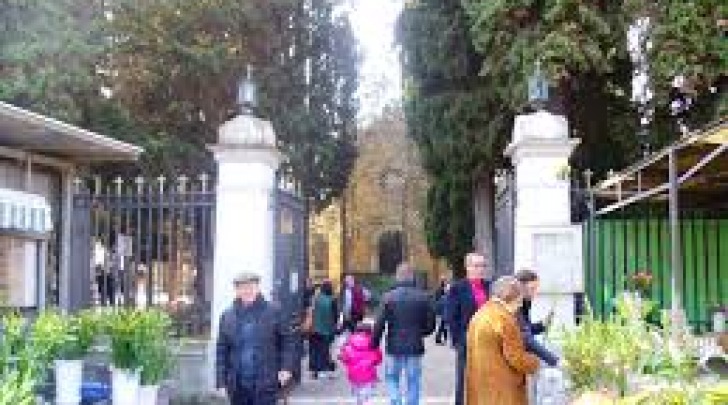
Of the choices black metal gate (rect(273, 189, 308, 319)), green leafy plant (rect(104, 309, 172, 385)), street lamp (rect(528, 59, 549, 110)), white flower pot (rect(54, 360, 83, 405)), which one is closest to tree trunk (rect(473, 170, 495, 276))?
black metal gate (rect(273, 189, 308, 319))

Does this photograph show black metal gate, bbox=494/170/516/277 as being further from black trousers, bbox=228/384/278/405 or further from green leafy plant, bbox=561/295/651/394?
green leafy plant, bbox=561/295/651/394

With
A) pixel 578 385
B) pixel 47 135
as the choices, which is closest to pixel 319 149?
pixel 47 135

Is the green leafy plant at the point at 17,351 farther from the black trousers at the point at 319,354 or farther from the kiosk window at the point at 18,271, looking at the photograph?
the black trousers at the point at 319,354

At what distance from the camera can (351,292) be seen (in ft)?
60.6

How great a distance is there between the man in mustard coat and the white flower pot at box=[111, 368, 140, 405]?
3605 millimetres

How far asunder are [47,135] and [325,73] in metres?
16.0

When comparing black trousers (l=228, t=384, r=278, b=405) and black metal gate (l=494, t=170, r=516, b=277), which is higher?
black metal gate (l=494, t=170, r=516, b=277)

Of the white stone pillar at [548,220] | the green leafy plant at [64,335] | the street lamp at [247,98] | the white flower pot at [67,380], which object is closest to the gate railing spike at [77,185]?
the street lamp at [247,98]

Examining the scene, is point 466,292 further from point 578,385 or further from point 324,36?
point 324,36

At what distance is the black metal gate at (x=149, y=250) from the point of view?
46.7 ft

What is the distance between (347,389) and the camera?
16516mm

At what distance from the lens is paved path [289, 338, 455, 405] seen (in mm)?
14906

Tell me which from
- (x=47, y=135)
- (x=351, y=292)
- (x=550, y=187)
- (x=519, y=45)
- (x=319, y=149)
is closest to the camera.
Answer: (x=47, y=135)

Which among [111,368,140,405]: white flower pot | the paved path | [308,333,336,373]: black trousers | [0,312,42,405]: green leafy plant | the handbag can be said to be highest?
[0,312,42,405]: green leafy plant
